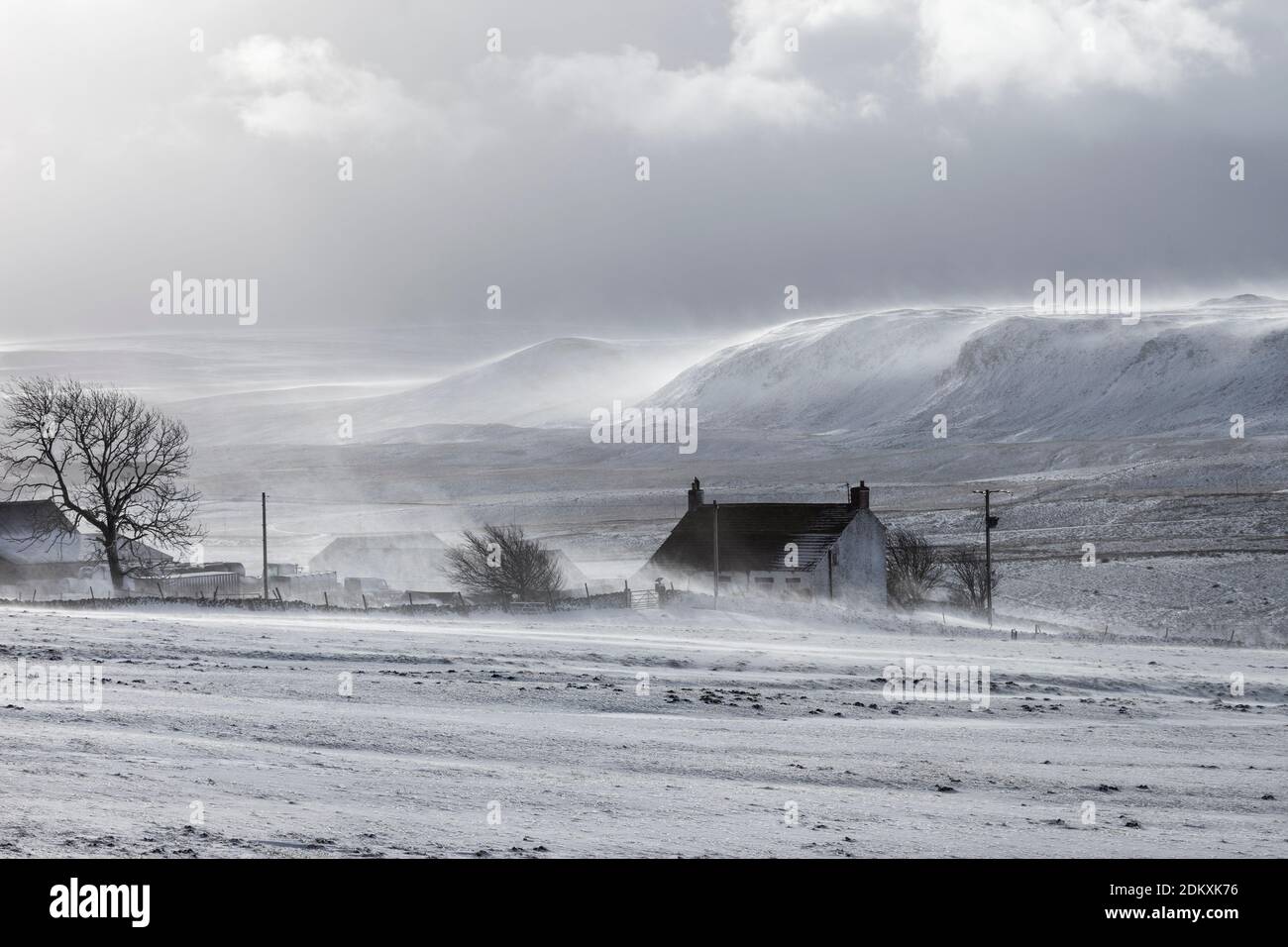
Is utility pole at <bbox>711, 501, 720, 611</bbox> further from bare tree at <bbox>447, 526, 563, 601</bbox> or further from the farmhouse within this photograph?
bare tree at <bbox>447, 526, 563, 601</bbox>

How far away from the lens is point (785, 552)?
67.4m

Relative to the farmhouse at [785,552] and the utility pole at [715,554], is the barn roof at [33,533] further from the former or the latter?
the utility pole at [715,554]

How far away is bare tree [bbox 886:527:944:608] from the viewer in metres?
72.7

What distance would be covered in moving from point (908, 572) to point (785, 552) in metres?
9.89

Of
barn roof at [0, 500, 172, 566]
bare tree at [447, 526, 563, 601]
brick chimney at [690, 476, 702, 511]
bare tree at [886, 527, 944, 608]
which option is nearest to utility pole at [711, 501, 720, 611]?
brick chimney at [690, 476, 702, 511]

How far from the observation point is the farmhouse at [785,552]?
6669 cm

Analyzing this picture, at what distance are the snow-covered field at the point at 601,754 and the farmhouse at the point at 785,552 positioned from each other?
2638 cm

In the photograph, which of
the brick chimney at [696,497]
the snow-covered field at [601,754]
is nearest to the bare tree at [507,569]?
the brick chimney at [696,497]

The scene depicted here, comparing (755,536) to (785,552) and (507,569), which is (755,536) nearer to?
(785,552)

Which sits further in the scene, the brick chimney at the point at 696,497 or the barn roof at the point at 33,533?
the brick chimney at the point at 696,497

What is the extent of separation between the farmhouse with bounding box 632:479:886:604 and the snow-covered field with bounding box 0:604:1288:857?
1039 inches

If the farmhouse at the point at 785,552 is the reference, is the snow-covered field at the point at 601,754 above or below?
below
